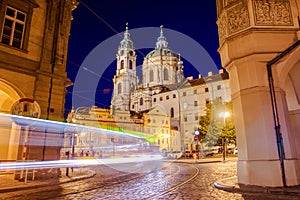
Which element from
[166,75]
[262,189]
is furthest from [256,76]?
Result: [166,75]

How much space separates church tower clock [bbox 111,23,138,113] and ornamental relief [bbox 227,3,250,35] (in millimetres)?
81783

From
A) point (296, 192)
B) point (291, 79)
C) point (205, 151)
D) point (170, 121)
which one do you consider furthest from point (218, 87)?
point (296, 192)

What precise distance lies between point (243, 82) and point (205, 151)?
34098 mm

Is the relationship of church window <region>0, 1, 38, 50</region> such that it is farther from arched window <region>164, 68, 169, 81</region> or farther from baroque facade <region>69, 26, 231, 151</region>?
arched window <region>164, 68, 169, 81</region>

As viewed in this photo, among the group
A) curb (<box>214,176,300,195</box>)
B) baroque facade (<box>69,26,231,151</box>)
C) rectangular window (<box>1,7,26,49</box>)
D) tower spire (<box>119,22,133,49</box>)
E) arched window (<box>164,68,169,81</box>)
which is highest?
tower spire (<box>119,22,133,49</box>)

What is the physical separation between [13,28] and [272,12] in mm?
13044

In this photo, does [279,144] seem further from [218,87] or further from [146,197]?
[218,87]

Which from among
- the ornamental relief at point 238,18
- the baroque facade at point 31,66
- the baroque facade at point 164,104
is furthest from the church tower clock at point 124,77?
the ornamental relief at point 238,18

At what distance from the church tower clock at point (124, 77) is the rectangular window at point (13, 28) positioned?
253 ft

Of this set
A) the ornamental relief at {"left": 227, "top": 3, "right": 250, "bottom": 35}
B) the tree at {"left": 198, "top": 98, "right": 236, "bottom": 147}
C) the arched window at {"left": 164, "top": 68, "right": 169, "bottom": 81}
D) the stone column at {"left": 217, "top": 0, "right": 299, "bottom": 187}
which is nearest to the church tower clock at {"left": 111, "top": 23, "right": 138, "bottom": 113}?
the arched window at {"left": 164, "top": 68, "right": 169, "bottom": 81}

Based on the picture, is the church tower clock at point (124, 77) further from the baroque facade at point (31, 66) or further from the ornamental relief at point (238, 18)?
the ornamental relief at point (238, 18)

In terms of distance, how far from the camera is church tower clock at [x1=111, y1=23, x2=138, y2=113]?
3626 inches

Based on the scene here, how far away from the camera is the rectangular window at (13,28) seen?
41.4 feet

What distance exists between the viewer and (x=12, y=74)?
39.8ft
